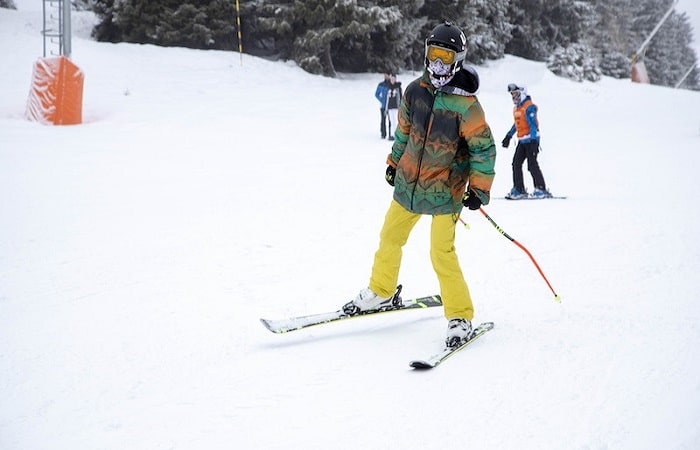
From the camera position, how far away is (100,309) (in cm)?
421

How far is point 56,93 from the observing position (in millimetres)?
12125

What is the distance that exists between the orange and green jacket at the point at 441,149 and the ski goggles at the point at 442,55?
0.35ft

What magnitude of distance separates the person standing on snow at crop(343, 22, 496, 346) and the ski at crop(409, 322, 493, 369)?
0.18 ft

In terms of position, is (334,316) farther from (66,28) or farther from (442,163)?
(66,28)

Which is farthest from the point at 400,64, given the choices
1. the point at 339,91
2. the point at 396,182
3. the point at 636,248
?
the point at 396,182

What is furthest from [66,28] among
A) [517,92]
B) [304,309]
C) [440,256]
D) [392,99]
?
[440,256]

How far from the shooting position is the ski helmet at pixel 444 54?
3.39 metres

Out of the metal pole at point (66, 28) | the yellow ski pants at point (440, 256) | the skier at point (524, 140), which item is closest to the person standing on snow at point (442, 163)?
the yellow ski pants at point (440, 256)

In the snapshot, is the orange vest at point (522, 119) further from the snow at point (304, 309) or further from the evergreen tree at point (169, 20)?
the evergreen tree at point (169, 20)

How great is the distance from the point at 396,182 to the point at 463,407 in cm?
152

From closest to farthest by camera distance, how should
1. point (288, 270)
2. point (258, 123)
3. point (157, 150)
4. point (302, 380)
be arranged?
point (302, 380) → point (288, 270) → point (157, 150) → point (258, 123)

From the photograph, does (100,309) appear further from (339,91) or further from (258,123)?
A: (339,91)

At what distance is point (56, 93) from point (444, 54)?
11.1m

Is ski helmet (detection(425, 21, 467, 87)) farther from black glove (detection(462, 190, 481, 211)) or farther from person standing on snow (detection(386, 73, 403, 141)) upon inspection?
person standing on snow (detection(386, 73, 403, 141))
